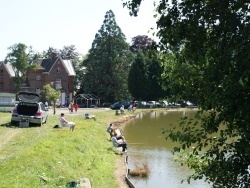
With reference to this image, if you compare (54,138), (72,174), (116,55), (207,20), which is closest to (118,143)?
(54,138)

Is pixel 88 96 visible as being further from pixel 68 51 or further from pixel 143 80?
pixel 68 51

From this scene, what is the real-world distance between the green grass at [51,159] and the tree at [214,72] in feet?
18.5

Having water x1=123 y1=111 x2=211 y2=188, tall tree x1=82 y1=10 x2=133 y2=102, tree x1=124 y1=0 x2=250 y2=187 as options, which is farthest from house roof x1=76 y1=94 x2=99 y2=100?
tree x1=124 y1=0 x2=250 y2=187

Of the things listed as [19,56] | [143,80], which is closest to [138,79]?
[143,80]

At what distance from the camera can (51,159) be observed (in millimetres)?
15297

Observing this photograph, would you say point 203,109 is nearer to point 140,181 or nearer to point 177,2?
point 177,2

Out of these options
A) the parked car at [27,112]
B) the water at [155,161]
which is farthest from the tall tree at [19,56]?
the parked car at [27,112]

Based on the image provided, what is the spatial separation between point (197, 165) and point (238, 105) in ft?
7.54

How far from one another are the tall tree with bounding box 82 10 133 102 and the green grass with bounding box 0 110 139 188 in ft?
159

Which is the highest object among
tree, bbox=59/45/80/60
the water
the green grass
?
tree, bbox=59/45/80/60

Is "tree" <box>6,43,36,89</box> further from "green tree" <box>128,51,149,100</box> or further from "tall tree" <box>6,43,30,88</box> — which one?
"green tree" <box>128,51,149,100</box>

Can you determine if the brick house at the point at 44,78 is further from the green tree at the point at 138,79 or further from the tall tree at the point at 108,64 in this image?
the green tree at the point at 138,79

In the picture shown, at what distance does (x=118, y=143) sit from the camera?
2536 centimetres

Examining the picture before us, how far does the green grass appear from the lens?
1230 cm
